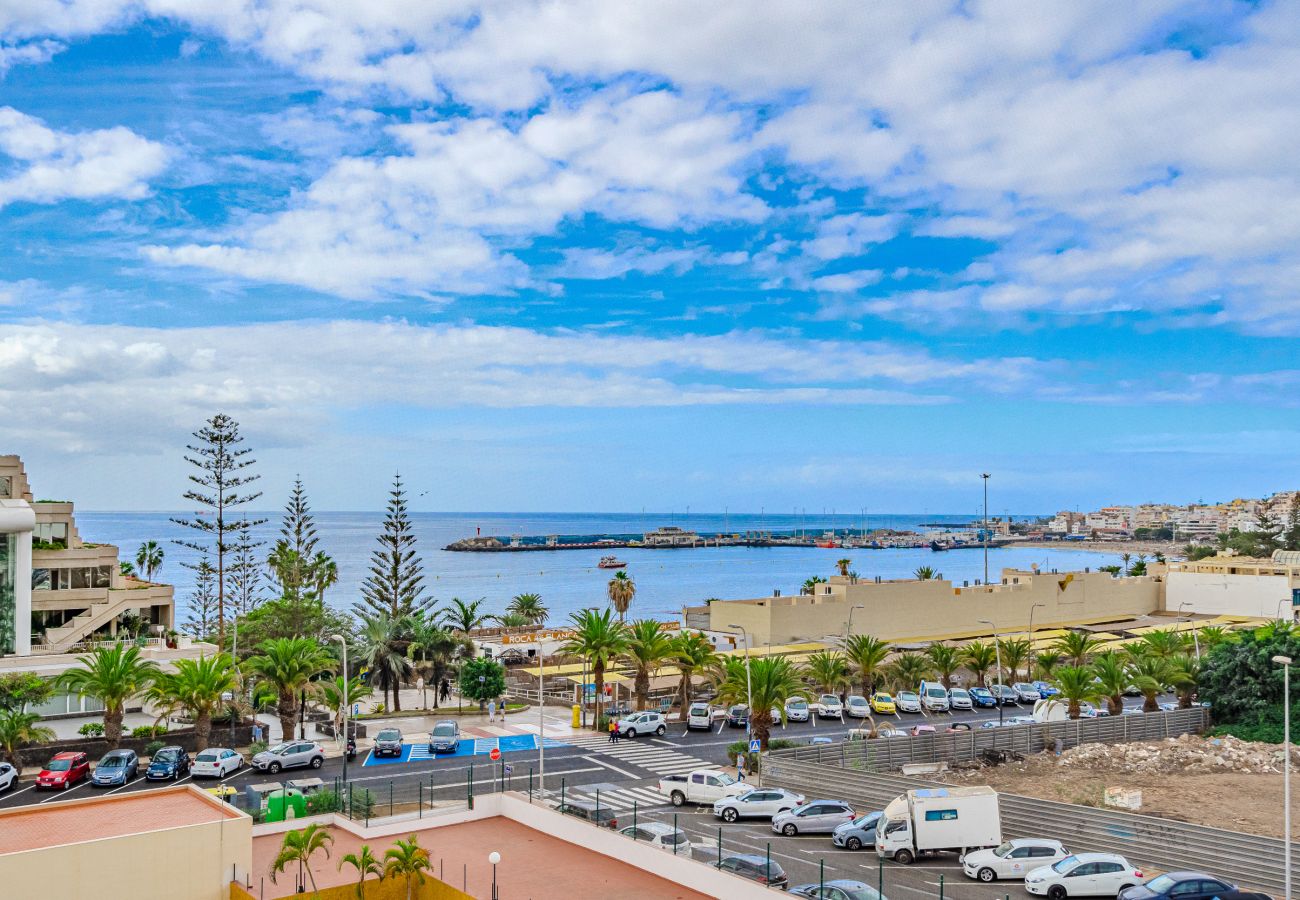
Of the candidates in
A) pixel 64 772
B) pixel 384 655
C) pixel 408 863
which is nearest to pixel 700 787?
pixel 408 863

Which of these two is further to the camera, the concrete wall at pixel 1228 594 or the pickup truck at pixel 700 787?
the concrete wall at pixel 1228 594

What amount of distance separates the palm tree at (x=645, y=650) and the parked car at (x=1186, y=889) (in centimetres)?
2466

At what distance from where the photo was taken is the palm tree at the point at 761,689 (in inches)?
1529

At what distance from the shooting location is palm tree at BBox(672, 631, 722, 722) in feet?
150

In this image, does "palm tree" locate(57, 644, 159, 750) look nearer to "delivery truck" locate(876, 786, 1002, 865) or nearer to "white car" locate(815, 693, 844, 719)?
"delivery truck" locate(876, 786, 1002, 865)

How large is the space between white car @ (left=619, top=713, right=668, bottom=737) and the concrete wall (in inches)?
2251

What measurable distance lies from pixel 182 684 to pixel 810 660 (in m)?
28.0

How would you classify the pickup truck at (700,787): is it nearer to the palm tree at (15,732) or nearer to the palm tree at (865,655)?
the palm tree at (865,655)

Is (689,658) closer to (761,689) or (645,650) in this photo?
(645,650)

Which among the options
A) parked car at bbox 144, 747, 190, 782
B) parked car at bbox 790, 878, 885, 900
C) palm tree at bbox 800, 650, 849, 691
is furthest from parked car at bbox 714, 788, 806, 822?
palm tree at bbox 800, 650, 849, 691

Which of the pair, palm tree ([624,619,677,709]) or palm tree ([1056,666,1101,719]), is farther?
palm tree ([624,619,677,709])

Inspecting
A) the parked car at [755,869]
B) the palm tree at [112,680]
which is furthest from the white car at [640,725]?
the parked car at [755,869]

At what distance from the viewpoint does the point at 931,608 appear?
73.9 m

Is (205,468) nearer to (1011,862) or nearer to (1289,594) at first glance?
(1011,862)
